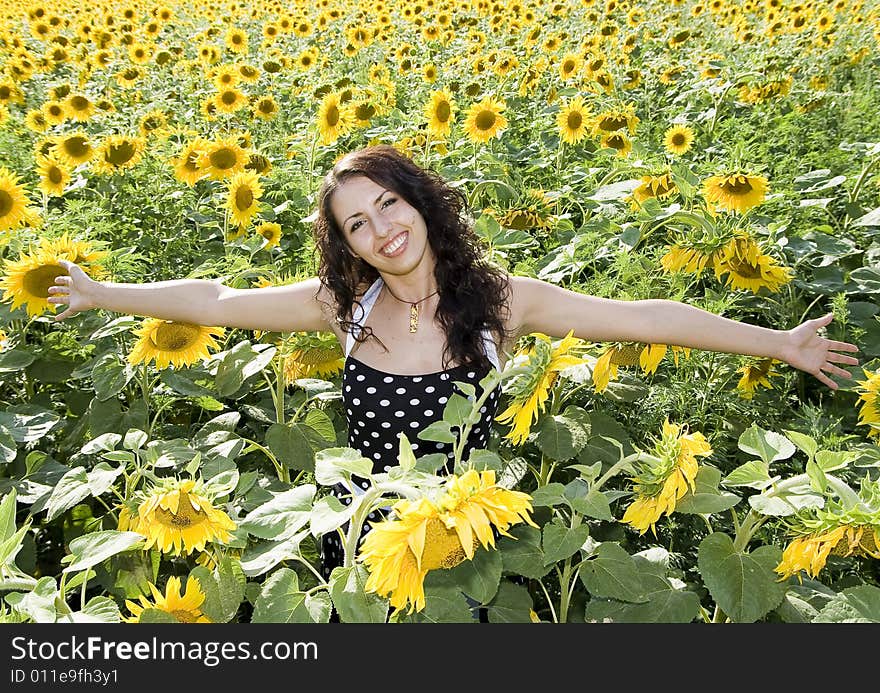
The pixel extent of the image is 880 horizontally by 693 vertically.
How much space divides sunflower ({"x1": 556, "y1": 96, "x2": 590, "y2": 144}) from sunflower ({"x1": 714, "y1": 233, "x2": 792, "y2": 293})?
1.45 m

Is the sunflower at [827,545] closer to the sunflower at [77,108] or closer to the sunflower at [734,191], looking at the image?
the sunflower at [734,191]

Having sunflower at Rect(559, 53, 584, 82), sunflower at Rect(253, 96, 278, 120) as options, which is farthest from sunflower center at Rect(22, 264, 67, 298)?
sunflower at Rect(559, 53, 584, 82)

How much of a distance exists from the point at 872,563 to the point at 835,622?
72 cm

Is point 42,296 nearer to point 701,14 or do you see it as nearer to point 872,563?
point 872,563

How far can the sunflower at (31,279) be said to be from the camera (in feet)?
5.56

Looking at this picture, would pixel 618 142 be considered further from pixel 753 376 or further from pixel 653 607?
pixel 653 607

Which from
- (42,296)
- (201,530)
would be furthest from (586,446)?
(42,296)

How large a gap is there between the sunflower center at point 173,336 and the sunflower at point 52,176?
142cm

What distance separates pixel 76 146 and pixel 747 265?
2.37m

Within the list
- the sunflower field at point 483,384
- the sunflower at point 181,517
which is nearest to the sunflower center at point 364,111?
the sunflower field at point 483,384

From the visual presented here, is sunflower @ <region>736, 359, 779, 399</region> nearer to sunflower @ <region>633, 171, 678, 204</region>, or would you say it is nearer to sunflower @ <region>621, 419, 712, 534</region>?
sunflower @ <region>633, 171, 678, 204</region>

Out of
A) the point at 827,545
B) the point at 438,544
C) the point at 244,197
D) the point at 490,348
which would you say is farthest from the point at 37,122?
the point at 827,545

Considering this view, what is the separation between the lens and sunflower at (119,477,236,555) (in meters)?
0.99

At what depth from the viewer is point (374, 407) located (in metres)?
1.55
